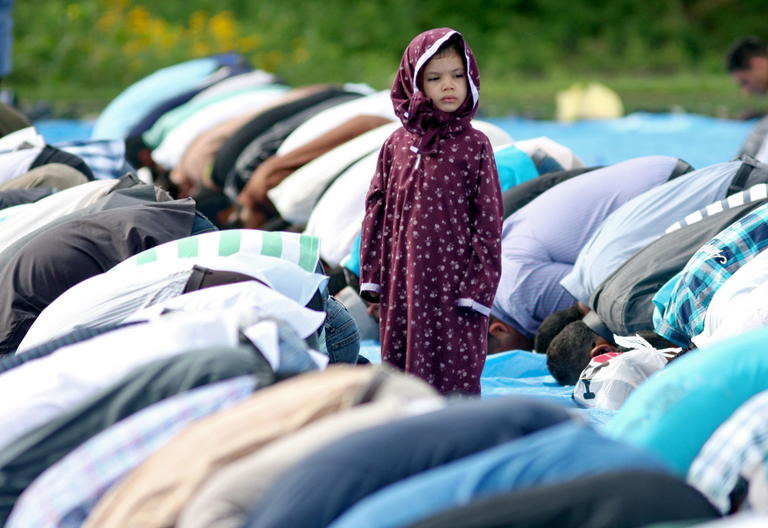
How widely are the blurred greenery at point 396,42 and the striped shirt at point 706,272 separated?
6.92 m

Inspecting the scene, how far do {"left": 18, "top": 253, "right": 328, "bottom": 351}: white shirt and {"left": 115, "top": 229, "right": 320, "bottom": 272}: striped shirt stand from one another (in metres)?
0.10

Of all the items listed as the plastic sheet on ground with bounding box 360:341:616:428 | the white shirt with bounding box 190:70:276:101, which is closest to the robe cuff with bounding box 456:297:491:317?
the plastic sheet on ground with bounding box 360:341:616:428

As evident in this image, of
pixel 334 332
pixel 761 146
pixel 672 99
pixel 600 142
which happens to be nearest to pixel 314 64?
pixel 672 99

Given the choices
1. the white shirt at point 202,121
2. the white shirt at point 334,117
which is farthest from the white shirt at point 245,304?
the white shirt at point 202,121

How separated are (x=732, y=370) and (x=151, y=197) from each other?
2102 millimetres

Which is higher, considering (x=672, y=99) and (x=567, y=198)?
(x=567, y=198)

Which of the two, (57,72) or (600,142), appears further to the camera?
(57,72)

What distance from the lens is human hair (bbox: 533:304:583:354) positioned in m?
3.94

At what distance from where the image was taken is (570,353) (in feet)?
12.1

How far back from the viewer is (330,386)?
1.96 m

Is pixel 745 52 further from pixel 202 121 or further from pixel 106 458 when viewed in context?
pixel 106 458

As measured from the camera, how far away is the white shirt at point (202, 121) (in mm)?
7039

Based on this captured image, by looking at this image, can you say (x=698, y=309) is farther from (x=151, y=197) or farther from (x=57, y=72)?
(x=57, y=72)

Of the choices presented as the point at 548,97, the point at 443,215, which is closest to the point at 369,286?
the point at 443,215
